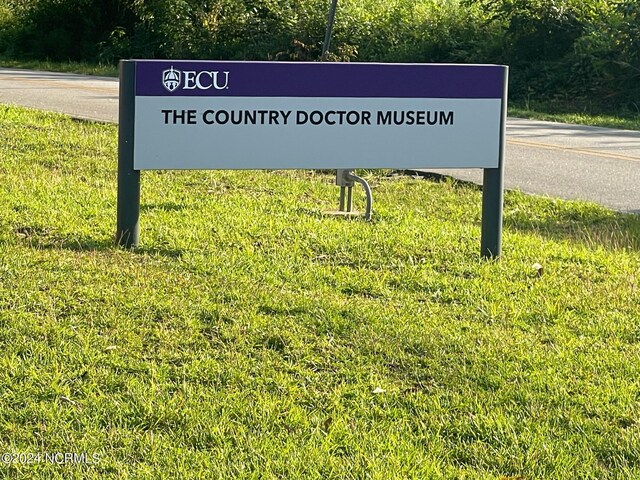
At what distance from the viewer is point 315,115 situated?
661 centimetres

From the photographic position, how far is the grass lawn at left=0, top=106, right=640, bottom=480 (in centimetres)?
379

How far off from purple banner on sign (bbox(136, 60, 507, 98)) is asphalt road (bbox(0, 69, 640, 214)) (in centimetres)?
339

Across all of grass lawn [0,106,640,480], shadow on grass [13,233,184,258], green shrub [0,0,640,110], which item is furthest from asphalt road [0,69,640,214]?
green shrub [0,0,640,110]

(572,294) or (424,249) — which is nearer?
(572,294)

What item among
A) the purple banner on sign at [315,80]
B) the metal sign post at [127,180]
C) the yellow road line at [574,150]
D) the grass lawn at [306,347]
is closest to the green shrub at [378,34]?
the yellow road line at [574,150]

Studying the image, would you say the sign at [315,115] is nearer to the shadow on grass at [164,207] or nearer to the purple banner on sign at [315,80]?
the purple banner on sign at [315,80]

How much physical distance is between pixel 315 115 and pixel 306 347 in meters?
2.20

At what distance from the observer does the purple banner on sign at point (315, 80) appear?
6324mm

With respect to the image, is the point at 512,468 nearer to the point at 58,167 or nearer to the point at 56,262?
the point at 56,262

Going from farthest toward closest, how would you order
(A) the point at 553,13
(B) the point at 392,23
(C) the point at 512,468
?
(B) the point at 392,23, (A) the point at 553,13, (C) the point at 512,468

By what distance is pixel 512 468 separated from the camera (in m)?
3.71

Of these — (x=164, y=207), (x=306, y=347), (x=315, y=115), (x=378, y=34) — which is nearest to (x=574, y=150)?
(x=164, y=207)

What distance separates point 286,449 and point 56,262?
2.54 meters

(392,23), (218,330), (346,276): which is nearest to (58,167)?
(346,276)
